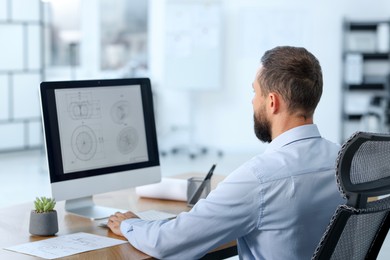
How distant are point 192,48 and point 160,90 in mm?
813

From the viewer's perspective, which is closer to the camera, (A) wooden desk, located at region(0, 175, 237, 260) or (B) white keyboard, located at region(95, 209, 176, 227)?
(A) wooden desk, located at region(0, 175, 237, 260)

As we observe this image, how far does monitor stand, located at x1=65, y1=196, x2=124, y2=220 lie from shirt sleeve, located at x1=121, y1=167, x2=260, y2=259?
59 centimetres

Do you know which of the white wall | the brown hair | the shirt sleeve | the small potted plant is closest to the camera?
the shirt sleeve

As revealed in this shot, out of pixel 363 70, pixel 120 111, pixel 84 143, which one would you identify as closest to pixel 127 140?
pixel 120 111

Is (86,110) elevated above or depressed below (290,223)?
above

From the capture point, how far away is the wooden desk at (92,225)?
83.9 inches

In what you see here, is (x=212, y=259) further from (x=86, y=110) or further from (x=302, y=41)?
(x=302, y=41)

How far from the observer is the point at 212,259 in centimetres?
228

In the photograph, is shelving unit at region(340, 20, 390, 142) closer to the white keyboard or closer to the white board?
the white board

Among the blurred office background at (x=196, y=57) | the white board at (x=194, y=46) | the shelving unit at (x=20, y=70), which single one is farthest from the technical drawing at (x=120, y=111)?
the white board at (x=194, y=46)

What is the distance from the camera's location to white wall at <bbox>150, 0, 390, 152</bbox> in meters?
9.46

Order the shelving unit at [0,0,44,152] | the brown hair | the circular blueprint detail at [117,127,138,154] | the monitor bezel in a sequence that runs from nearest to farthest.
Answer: the brown hair → the monitor bezel → the circular blueprint detail at [117,127,138,154] → the shelving unit at [0,0,44,152]

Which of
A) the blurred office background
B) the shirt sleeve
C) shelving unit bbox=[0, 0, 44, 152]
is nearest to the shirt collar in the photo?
the shirt sleeve

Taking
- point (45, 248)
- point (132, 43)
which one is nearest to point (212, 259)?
point (45, 248)
